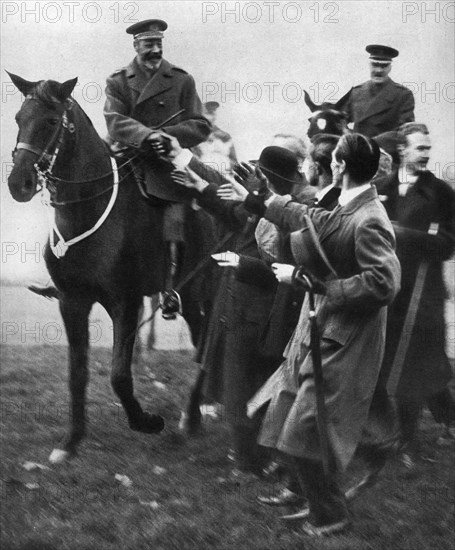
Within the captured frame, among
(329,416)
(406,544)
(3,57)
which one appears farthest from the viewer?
(3,57)

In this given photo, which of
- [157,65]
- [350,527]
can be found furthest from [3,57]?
[350,527]

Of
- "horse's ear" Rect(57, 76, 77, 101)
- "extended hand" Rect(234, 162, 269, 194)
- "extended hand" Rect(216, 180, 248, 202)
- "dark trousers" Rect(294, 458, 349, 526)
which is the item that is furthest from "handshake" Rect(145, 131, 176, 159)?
"dark trousers" Rect(294, 458, 349, 526)

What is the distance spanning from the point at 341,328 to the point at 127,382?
137cm

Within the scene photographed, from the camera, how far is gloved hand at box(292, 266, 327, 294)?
201 inches

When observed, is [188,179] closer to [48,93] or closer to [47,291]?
[48,93]

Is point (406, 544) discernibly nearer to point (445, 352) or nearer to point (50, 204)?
point (445, 352)

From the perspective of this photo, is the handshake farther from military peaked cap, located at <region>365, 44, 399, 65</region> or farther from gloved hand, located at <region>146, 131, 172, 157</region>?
military peaked cap, located at <region>365, 44, 399, 65</region>

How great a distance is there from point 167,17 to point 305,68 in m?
0.82

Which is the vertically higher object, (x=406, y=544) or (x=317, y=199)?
(x=317, y=199)

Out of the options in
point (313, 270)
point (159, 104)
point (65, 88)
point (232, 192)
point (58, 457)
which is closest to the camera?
point (313, 270)

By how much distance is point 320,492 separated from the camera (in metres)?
5.30

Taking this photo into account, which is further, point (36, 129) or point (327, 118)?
point (327, 118)

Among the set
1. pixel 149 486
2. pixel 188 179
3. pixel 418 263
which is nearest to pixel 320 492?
pixel 149 486

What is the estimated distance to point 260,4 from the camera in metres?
5.86
